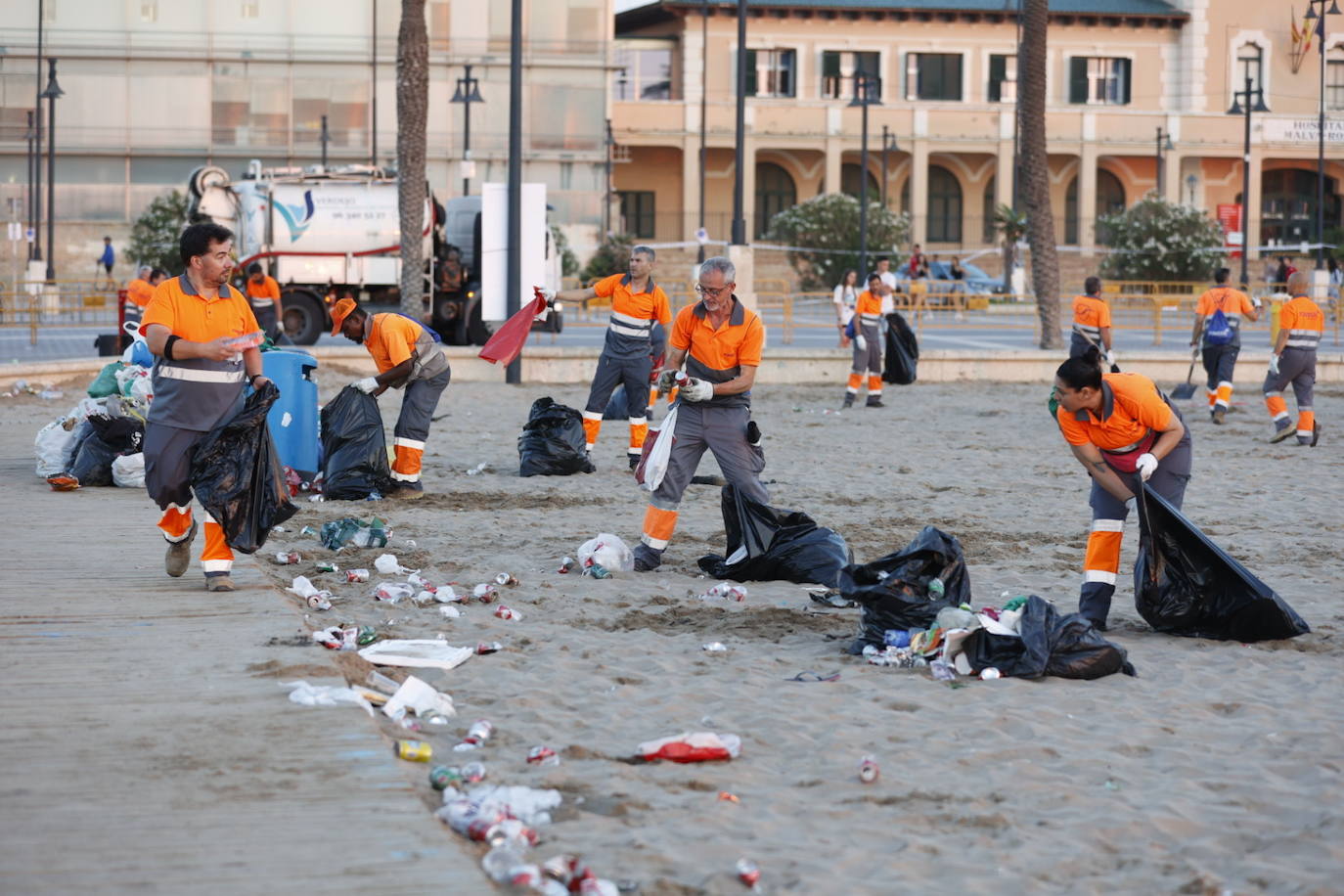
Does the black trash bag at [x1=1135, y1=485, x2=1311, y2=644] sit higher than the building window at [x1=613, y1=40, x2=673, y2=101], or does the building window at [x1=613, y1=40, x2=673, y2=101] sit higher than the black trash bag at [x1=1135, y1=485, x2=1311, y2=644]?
the building window at [x1=613, y1=40, x2=673, y2=101]

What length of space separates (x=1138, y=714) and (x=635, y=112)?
192ft

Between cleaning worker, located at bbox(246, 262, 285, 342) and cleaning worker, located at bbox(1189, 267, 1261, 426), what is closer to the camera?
cleaning worker, located at bbox(1189, 267, 1261, 426)

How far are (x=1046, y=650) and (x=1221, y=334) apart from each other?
1182cm

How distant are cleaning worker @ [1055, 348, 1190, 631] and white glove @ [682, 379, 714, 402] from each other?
1.91 m

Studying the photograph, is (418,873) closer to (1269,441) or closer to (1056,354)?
(1269,441)

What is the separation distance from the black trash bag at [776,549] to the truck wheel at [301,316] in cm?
2070

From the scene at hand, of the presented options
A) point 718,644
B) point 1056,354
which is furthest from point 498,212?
point 718,644

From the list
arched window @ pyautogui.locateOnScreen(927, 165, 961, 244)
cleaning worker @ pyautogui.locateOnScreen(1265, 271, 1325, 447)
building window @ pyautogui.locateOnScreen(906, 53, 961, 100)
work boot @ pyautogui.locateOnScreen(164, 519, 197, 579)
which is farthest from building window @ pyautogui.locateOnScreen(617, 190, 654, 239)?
work boot @ pyautogui.locateOnScreen(164, 519, 197, 579)

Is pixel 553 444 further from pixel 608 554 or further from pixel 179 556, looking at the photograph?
pixel 179 556

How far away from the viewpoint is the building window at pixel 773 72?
215 feet

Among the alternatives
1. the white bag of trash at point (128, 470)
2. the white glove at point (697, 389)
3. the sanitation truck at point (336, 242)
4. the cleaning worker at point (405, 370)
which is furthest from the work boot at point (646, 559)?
the sanitation truck at point (336, 242)

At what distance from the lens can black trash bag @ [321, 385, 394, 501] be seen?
38.2ft

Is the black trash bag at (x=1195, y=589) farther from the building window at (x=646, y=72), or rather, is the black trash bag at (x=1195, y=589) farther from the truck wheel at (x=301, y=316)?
the building window at (x=646, y=72)

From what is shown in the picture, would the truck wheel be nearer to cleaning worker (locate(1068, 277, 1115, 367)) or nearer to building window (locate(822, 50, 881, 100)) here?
cleaning worker (locate(1068, 277, 1115, 367))
